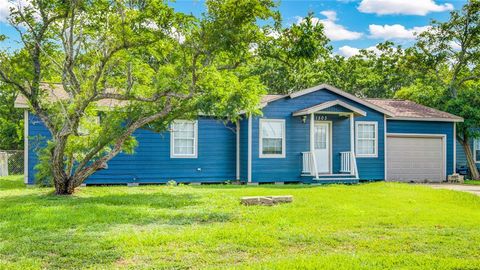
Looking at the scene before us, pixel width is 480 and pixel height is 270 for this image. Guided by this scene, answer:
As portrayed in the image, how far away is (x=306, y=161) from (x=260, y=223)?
10097 millimetres

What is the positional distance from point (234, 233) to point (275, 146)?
10951 millimetres

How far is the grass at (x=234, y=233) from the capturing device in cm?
571

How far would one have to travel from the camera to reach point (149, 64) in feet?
44.0

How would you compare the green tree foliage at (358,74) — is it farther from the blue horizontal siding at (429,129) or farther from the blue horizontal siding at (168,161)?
the blue horizontal siding at (168,161)

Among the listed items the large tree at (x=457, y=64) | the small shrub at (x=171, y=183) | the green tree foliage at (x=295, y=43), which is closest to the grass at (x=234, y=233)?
the green tree foliage at (x=295, y=43)

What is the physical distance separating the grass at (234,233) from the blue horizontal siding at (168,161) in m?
4.84

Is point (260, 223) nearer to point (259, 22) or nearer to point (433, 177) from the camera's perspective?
point (259, 22)

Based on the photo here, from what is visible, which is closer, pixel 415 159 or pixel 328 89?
pixel 328 89

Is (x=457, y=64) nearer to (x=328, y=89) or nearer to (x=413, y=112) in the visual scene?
(x=413, y=112)

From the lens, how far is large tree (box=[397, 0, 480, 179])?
2209 centimetres

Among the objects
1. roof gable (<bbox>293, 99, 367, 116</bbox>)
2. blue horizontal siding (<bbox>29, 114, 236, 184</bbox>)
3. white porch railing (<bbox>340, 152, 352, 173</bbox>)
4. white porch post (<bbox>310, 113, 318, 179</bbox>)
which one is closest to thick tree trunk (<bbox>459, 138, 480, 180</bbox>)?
roof gable (<bbox>293, 99, 367, 116</bbox>)

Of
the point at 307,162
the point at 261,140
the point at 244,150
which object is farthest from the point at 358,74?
the point at 244,150

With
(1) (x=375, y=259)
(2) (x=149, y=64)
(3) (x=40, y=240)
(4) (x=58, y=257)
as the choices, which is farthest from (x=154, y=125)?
(1) (x=375, y=259)

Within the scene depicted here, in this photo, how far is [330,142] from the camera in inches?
750
